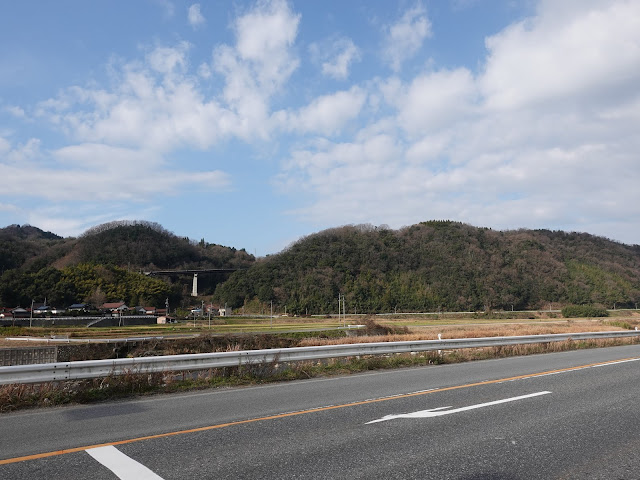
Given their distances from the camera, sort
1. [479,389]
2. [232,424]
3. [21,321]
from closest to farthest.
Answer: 1. [232,424]
2. [479,389]
3. [21,321]

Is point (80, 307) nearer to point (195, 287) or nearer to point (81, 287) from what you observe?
point (81, 287)

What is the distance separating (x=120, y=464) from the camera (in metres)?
4.82

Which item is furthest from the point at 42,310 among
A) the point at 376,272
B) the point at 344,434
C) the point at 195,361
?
the point at 344,434

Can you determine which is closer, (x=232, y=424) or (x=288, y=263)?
(x=232, y=424)

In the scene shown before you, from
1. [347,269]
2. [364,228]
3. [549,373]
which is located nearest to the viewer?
[549,373]

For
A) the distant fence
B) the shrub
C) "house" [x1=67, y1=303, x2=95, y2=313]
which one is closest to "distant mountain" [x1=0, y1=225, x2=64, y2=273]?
"house" [x1=67, y1=303, x2=95, y2=313]

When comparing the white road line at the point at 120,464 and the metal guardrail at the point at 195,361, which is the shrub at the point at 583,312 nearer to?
the metal guardrail at the point at 195,361

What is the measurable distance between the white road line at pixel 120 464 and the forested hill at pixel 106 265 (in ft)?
364

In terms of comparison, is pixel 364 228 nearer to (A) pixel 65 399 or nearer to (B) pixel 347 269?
(B) pixel 347 269

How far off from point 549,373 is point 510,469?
808 cm

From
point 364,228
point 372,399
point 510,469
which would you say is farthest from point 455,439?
point 364,228

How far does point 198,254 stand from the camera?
634 feet

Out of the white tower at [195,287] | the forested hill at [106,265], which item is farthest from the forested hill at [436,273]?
the forested hill at [106,265]

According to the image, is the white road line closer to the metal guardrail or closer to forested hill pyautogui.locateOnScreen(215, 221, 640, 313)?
the metal guardrail
